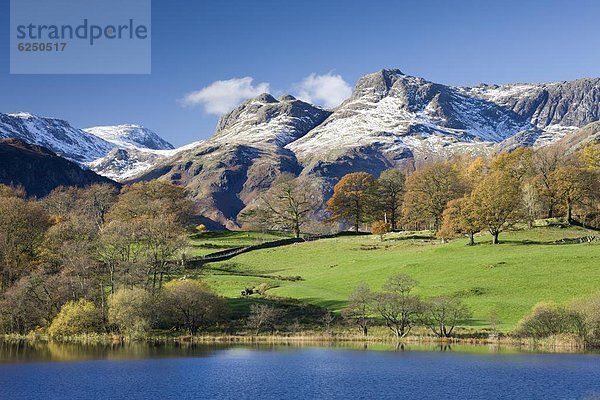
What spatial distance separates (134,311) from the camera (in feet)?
267

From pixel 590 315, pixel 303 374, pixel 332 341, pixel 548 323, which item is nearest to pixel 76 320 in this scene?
pixel 332 341

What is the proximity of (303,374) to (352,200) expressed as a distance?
339 ft

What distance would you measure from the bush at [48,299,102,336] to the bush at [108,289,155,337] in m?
4.63

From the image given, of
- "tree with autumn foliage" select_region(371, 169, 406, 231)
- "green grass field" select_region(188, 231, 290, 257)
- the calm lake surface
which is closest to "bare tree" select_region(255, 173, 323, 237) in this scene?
"green grass field" select_region(188, 231, 290, 257)

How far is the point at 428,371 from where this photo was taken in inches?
2183

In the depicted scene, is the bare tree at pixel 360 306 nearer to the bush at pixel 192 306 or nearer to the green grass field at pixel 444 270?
the green grass field at pixel 444 270

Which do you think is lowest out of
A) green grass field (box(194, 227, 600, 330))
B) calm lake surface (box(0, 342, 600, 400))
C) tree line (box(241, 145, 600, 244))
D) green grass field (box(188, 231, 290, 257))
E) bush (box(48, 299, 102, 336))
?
calm lake surface (box(0, 342, 600, 400))

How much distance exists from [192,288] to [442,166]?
76.9 meters

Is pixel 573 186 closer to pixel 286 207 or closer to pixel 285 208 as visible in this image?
pixel 286 207

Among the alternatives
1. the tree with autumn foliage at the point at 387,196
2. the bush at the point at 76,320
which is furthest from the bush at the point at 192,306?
the tree with autumn foliage at the point at 387,196

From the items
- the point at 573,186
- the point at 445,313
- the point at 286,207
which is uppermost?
the point at 286,207

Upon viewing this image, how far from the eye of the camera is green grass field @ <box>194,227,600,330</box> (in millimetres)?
81688

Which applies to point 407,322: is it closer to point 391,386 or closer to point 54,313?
point 391,386

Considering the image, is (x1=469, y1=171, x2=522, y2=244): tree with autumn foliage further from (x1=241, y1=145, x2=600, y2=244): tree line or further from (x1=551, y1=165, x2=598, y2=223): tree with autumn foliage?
(x1=551, y1=165, x2=598, y2=223): tree with autumn foliage
